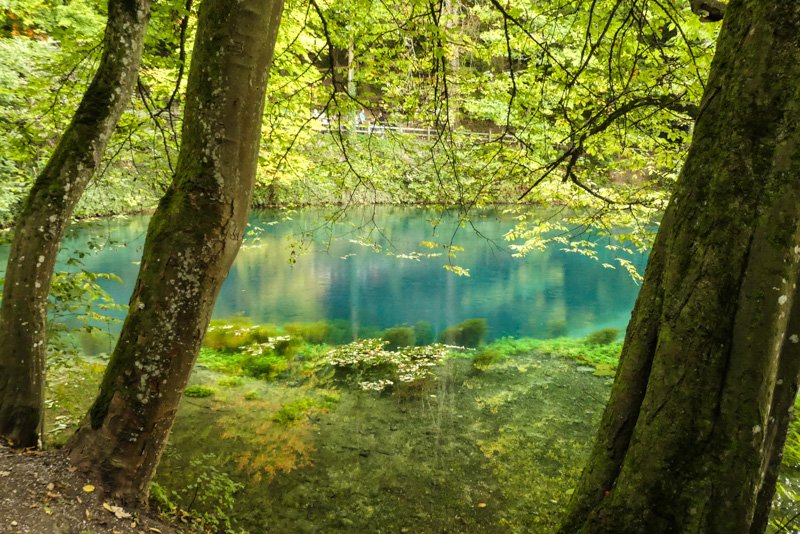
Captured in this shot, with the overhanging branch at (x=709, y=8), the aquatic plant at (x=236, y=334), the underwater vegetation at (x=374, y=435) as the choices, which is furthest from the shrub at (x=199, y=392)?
the overhanging branch at (x=709, y=8)

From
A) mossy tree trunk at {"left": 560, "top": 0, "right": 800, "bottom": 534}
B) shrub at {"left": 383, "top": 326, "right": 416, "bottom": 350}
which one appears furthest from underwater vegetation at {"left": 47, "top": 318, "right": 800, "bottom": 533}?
mossy tree trunk at {"left": 560, "top": 0, "right": 800, "bottom": 534}

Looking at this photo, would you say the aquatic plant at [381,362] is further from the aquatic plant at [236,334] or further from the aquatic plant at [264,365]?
the aquatic plant at [236,334]

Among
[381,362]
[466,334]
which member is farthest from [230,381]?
[466,334]

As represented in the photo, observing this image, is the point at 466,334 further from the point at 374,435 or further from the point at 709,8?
the point at 709,8

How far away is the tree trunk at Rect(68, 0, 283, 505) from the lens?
216 centimetres

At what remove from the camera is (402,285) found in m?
13.8

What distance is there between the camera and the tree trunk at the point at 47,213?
9.32 ft

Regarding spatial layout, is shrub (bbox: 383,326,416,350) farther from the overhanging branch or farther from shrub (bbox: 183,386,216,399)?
the overhanging branch

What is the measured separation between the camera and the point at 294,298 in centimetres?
1203

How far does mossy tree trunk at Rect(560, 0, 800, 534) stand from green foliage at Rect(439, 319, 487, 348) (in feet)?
25.9

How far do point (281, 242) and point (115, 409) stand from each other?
16024 millimetres

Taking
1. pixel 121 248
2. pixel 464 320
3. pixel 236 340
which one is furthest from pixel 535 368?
pixel 121 248

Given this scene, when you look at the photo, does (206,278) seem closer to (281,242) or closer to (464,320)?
(464,320)

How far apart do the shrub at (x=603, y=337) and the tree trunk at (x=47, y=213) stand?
9329 millimetres
